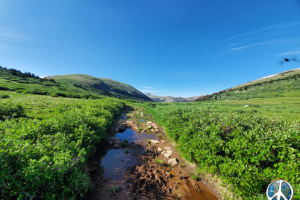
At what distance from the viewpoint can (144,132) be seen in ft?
70.6

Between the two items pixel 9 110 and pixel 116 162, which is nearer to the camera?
A: pixel 116 162

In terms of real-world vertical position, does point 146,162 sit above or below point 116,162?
above

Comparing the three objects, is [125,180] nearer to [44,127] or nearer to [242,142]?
[44,127]

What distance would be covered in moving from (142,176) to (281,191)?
8.96m

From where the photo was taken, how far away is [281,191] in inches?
115

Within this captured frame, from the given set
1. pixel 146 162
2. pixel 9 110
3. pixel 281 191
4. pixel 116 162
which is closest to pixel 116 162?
pixel 116 162

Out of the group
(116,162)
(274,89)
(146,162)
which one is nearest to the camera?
(116,162)

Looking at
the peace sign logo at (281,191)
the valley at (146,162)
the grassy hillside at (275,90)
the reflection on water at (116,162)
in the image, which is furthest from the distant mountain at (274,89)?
the reflection on water at (116,162)

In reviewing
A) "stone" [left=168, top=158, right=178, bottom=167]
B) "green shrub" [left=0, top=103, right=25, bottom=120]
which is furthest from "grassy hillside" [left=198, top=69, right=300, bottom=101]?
"green shrub" [left=0, top=103, right=25, bottom=120]

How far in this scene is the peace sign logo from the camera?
287 centimetres

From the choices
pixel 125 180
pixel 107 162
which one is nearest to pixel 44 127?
pixel 107 162

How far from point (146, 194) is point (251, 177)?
6878mm

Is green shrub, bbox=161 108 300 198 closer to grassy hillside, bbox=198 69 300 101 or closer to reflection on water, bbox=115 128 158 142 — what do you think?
reflection on water, bbox=115 128 158 142

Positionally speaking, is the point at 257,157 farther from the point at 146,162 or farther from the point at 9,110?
the point at 9,110
